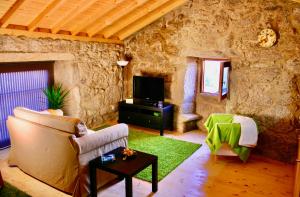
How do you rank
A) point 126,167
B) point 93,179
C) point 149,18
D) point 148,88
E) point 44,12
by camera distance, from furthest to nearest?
point 148,88 → point 149,18 → point 44,12 → point 93,179 → point 126,167

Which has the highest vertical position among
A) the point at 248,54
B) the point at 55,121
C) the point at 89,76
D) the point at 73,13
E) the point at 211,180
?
the point at 73,13

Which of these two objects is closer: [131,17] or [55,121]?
[55,121]

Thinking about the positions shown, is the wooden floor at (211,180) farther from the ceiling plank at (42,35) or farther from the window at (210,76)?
the ceiling plank at (42,35)

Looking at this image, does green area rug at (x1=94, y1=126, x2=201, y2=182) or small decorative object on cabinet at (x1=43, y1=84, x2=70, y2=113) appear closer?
green area rug at (x1=94, y1=126, x2=201, y2=182)

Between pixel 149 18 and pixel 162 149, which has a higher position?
pixel 149 18

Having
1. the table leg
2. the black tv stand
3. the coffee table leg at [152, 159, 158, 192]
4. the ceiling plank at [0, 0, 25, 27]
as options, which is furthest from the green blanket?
the ceiling plank at [0, 0, 25, 27]

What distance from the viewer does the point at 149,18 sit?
578cm

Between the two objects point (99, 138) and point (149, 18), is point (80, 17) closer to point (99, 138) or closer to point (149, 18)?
point (149, 18)

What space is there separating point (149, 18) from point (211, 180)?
12.2ft

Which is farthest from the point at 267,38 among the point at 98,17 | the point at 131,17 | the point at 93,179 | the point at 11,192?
the point at 11,192

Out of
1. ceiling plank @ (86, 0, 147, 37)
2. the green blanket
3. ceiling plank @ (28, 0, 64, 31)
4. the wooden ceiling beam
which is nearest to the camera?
ceiling plank @ (28, 0, 64, 31)

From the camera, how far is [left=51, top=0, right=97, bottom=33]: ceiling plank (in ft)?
13.8

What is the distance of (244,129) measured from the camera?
4.32m

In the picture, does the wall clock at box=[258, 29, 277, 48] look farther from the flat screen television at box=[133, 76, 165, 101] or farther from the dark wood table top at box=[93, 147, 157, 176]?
the dark wood table top at box=[93, 147, 157, 176]
